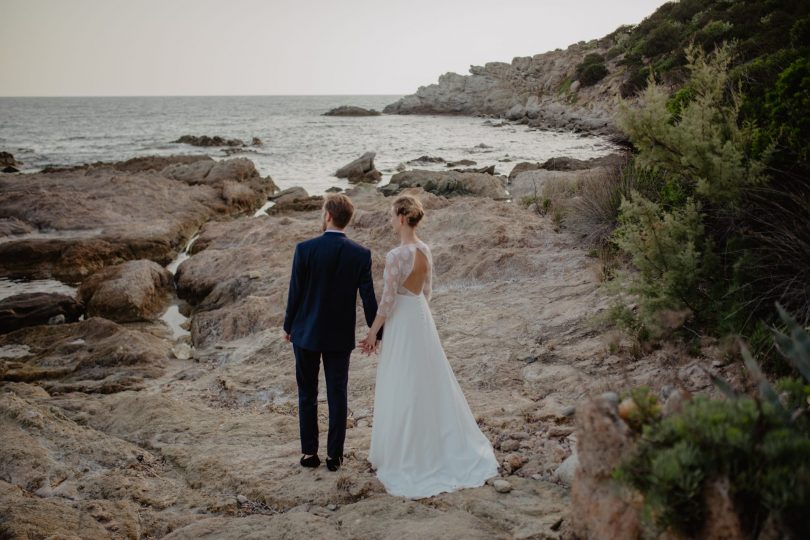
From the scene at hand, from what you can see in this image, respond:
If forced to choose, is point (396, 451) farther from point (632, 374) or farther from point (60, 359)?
point (60, 359)

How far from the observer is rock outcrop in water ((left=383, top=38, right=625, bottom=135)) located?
148ft

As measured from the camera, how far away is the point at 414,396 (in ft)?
14.1

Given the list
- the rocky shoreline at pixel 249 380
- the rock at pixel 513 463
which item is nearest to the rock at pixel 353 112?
the rocky shoreline at pixel 249 380

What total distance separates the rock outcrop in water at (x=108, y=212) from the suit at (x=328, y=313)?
10.4 m

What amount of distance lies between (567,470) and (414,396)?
1.23 metres

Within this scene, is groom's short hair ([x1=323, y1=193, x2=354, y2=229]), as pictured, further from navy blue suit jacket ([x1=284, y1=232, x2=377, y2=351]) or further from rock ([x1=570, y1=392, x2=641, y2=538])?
rock ([x1=570, y1=392, x2=641, y2=538])

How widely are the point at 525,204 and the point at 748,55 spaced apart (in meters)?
6.24

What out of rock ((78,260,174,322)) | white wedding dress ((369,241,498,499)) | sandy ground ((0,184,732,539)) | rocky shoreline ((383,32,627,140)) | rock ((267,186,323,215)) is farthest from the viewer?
rocky shoreline ((383,32,627,140))

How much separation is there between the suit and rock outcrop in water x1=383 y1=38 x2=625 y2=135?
38.5 metres

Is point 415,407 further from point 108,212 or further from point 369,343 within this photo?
point 108,212

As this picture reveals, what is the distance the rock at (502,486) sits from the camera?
12.8ft

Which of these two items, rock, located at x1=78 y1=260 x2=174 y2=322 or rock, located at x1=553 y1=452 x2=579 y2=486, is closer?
rock, located at x1=553 y1=452 x2=579 y2=486

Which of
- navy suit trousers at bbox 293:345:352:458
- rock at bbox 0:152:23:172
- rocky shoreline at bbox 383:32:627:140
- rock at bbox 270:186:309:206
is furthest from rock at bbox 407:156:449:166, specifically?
navy suit trousers at bbox 293:345:352:458

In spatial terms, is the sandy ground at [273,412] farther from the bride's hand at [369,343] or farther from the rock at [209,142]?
the rock at [209,142]
